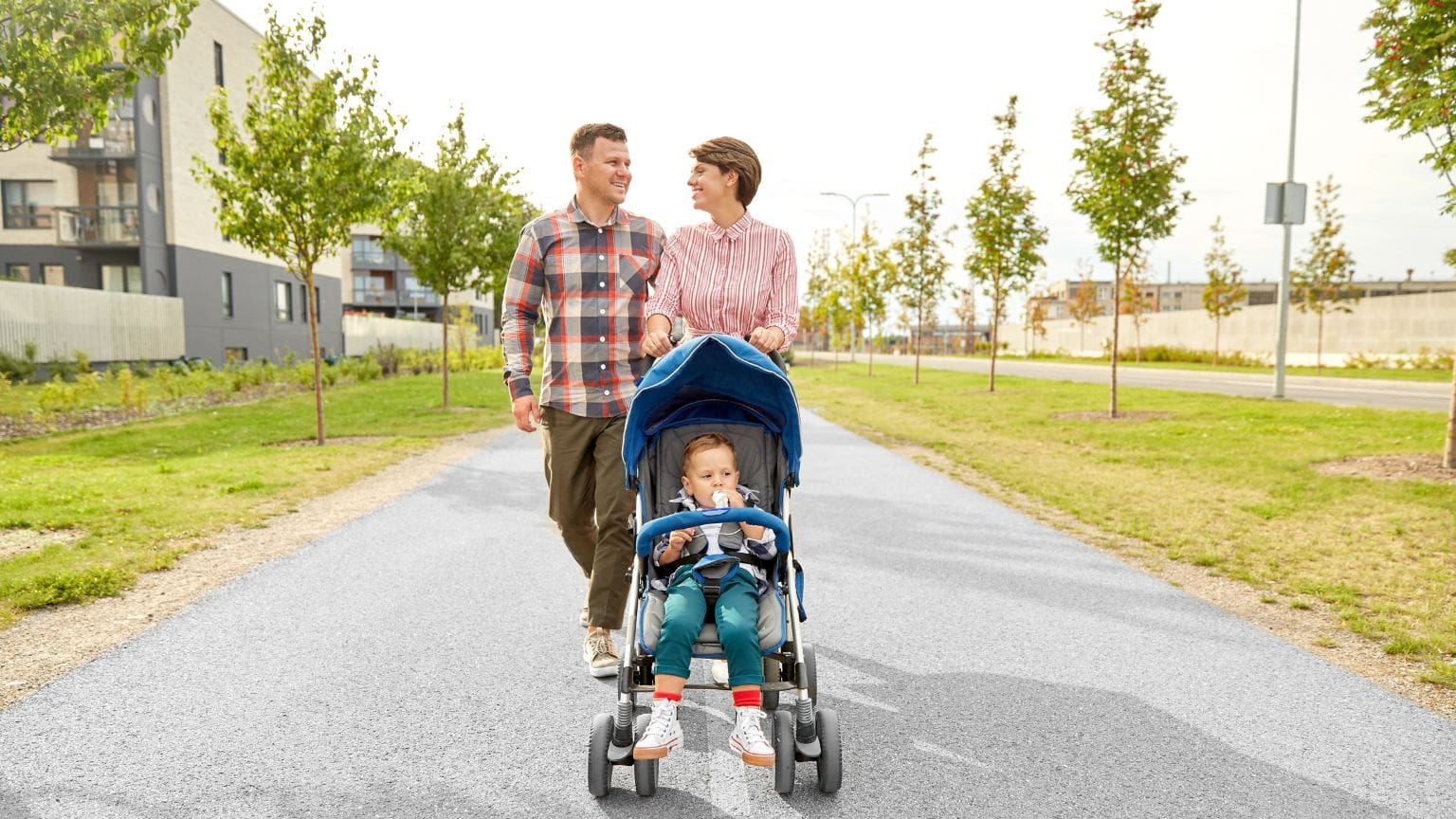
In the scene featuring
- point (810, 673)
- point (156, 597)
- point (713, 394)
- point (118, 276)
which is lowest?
point (156, 597)

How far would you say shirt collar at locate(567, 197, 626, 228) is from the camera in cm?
403

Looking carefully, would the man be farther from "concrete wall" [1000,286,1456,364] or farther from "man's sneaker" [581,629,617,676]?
"concrete wall" [1000,286,1456,364]

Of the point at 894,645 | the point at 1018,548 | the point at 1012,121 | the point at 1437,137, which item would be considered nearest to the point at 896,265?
the point at 1012,121

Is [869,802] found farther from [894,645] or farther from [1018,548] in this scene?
[1018,548]

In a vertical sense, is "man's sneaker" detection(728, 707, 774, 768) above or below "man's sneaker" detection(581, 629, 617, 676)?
above

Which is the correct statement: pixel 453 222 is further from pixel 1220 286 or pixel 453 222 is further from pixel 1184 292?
pixel 1184 292

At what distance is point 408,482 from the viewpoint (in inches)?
387

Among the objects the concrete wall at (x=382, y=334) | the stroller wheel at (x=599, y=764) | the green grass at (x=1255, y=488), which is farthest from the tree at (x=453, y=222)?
the concrete wall at (x=382, y=334)

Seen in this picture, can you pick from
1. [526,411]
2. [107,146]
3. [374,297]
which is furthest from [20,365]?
[374,297]

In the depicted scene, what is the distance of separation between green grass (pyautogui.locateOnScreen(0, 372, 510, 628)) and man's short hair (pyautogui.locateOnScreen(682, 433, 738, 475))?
3.96 metres

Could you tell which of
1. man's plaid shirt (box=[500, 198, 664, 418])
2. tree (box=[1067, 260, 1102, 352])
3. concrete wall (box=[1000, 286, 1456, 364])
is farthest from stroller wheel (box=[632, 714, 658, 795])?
tree (box=[1067, 260, 1102, 352])

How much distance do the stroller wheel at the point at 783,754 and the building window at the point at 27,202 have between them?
3534 centimetres

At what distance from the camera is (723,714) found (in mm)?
3678

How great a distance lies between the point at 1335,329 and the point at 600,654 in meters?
45.5
